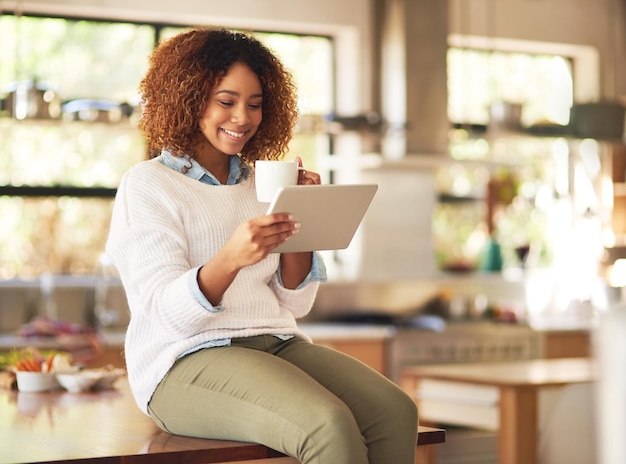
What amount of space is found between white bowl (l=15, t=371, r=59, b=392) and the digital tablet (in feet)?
3.68

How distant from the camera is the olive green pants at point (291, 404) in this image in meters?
1.95

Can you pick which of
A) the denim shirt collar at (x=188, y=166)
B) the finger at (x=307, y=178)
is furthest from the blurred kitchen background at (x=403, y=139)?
the finger at (x=307, y=178)

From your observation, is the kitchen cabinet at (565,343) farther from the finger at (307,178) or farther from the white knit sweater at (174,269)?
the finger at (307,178)

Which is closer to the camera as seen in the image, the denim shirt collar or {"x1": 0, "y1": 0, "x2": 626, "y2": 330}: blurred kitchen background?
the denim shirt collar

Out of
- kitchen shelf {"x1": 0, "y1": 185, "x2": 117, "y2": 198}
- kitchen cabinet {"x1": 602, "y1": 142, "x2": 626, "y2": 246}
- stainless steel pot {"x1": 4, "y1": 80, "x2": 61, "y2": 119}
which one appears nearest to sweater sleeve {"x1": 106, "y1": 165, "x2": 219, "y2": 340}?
stainless steel pot {"x1": 4, "y1": 80, "x2": 61, "y2": 119}

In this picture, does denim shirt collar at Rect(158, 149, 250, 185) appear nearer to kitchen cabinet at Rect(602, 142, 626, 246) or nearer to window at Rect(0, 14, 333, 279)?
window at Rect(0, 14, 333, 279)

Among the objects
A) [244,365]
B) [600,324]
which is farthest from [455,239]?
[600,324]

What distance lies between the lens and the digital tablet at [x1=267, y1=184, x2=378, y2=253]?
1.99 m

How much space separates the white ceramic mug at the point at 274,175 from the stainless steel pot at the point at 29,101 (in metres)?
2.81

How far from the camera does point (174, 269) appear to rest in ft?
6.95

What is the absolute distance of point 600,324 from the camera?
4.46 feet

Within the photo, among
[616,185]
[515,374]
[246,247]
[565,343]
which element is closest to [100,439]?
[246,247]

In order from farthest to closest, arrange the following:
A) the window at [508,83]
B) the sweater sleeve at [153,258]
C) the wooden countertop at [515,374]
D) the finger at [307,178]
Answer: the window at [508,83]
the wooden countertop at [515,374]
the finger at [307,178]
the sweater sleeve at [153,258]

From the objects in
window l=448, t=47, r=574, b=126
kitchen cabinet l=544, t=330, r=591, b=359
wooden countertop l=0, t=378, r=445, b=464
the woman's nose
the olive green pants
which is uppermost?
window l=448, t=47, r=574, b=126
